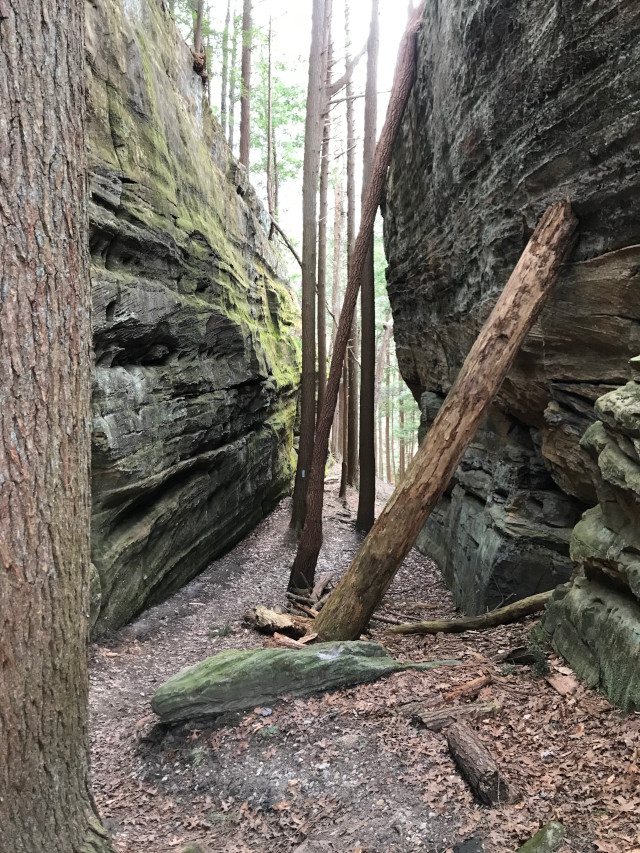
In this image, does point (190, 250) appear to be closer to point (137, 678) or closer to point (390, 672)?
point (137, 678)

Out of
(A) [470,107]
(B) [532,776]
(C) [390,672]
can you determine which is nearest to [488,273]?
(A) [470,107]

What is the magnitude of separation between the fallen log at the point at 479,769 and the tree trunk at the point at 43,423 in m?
2.04

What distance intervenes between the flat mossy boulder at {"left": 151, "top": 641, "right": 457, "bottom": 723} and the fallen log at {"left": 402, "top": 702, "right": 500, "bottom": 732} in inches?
29.0

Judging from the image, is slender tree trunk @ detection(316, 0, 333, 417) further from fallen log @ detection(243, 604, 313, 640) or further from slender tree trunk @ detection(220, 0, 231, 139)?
slender tree trunk @ detection(220, 0, 231, 139)

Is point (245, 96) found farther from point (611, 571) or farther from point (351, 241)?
point (611, 571)

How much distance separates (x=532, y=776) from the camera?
3182 mm

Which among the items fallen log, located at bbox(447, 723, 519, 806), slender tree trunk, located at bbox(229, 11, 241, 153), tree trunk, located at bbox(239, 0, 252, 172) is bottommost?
fallen log, located at bbox(447, 723, 519, 806)

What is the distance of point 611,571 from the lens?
13.2 ft

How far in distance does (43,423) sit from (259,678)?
3.12m

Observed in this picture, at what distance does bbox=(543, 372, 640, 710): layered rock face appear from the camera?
365 cm

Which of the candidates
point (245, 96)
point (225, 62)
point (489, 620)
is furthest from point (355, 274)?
point (225, 62)

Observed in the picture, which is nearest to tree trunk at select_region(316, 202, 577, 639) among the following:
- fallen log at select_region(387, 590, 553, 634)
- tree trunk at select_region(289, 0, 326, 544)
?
fallen log at select_region(387, 590, 553, 634)

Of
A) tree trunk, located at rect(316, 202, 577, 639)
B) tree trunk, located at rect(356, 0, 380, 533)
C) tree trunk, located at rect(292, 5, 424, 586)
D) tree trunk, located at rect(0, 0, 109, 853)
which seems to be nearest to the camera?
tree trunk, located at rect(0, 0, 109, 853)

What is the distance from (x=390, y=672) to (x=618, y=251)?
436 centimetres
